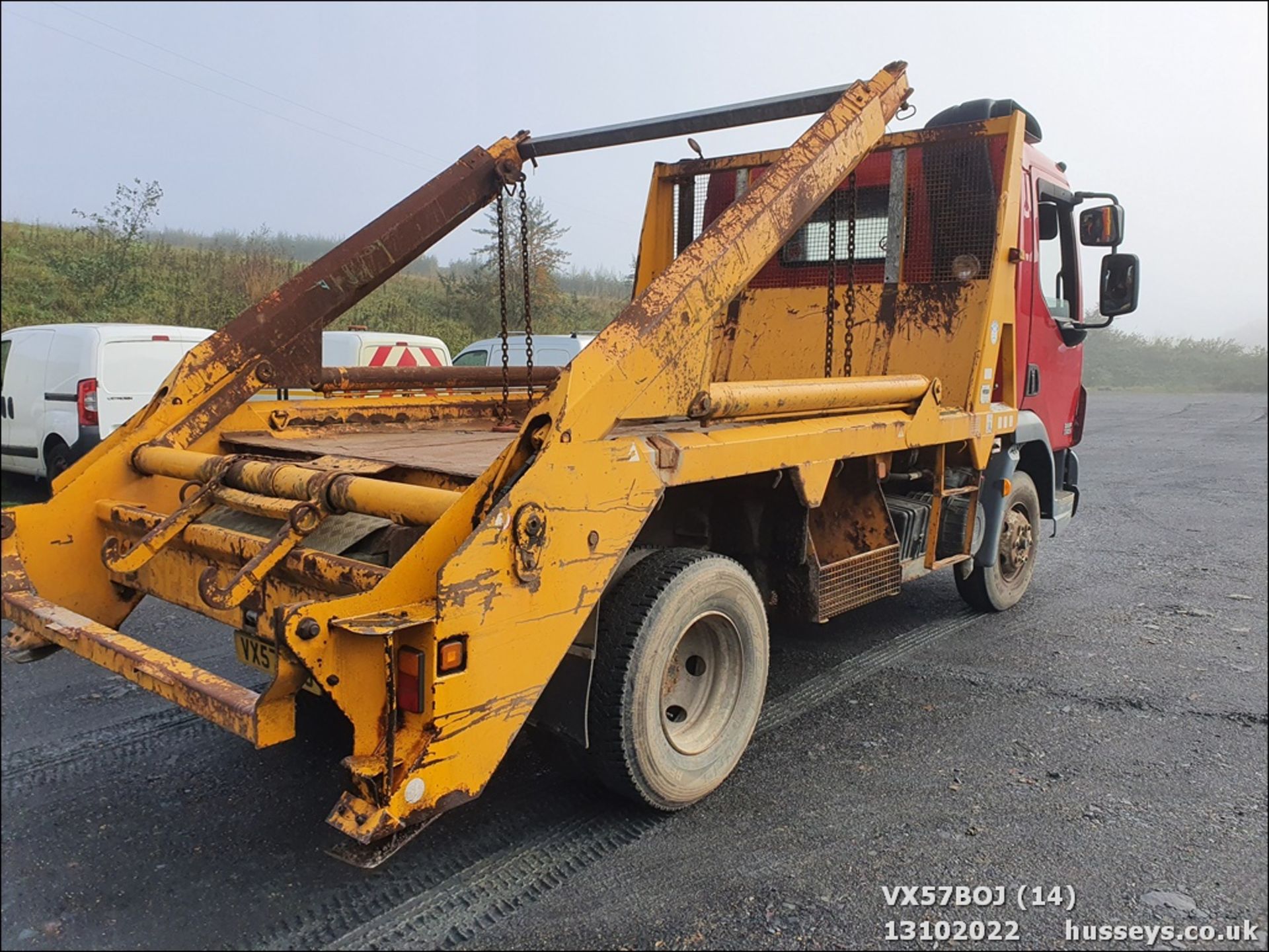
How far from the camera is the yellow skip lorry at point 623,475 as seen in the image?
2.44m

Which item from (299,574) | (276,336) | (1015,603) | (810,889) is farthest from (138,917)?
(1015,603)

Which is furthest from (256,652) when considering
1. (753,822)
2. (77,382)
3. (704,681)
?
(77,382)

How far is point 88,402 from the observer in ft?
26.3

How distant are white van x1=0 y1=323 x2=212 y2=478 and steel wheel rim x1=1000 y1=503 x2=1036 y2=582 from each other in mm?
6667

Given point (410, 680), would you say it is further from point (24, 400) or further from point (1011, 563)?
point (24, 400)

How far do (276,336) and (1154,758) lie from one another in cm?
411

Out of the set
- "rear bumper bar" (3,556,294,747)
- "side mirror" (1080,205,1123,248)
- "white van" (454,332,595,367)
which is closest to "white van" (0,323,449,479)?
"white van" (454,332,595,367)

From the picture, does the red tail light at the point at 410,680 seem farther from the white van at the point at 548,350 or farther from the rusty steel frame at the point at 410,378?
the white van at the point at 548,350

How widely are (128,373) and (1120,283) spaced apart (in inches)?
309

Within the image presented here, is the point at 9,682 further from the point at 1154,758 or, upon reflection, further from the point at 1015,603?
the point at 1015,603

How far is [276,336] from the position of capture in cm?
421

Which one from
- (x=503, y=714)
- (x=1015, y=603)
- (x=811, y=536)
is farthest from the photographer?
(x=1015, y=603)

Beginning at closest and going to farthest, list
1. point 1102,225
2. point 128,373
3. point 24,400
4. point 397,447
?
1. point 397,447
2. point 1102,225
3. point 128,373
4. point 24,400

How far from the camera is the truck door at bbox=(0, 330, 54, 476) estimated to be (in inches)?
337
